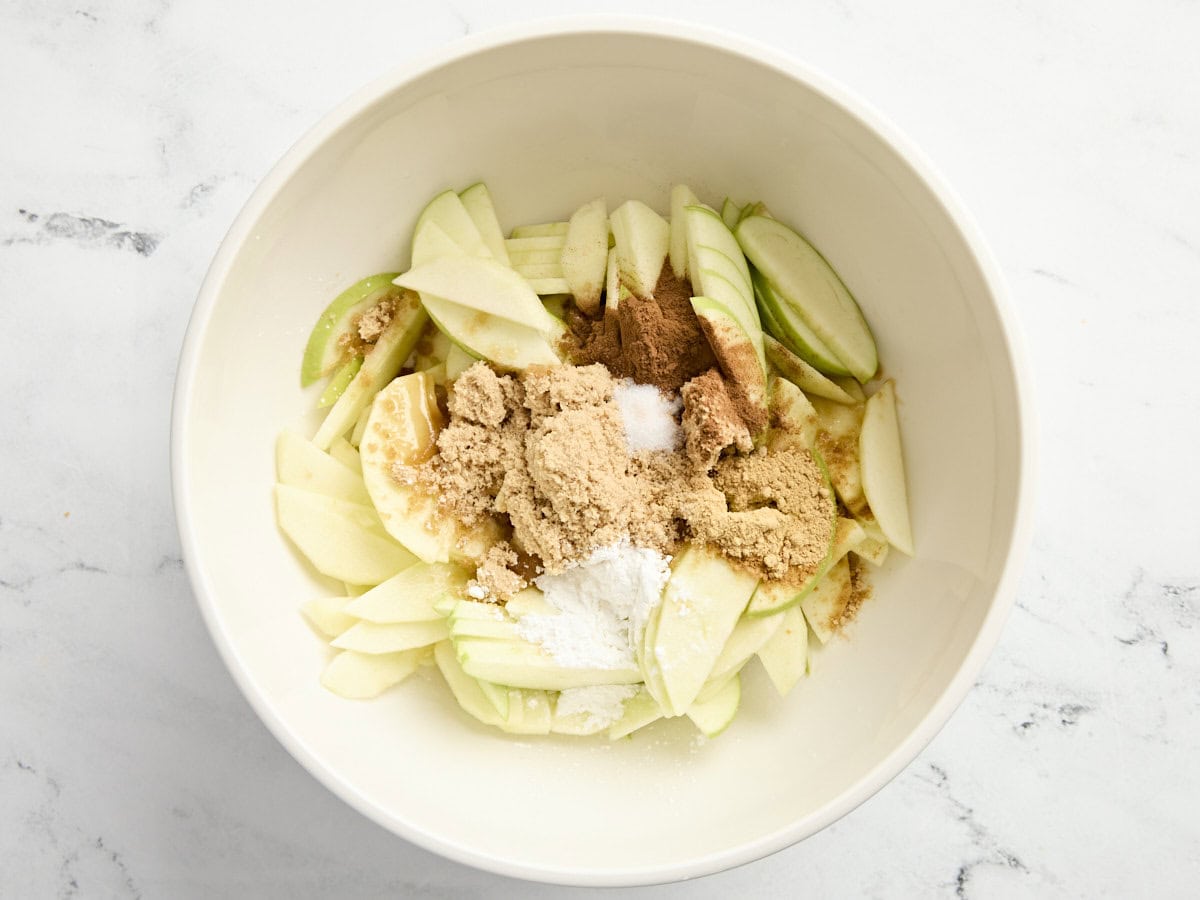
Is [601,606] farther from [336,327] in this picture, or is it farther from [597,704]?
[336,327]

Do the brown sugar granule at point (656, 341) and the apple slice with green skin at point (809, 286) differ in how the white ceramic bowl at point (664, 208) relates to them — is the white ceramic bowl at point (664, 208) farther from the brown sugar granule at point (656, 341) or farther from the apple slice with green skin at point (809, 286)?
the brown sugar granule at point (656, 341)

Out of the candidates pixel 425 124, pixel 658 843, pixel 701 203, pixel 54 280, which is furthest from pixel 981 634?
pixel 54 280

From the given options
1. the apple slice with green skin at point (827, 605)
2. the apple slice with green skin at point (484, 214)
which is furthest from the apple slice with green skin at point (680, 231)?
the apple slice with green skin at point (827, 605)

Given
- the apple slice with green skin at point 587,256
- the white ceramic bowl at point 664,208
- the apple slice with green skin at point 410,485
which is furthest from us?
the apple slice with green skin at point 587,256

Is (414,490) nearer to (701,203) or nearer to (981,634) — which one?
Answer: (701,203)

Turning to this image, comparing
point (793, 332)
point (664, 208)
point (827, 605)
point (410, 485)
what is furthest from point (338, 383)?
point (827, 605)

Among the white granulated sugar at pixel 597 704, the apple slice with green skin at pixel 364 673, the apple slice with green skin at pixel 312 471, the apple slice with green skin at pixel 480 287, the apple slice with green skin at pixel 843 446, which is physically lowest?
the apple slice with green skin at pixel 364 673

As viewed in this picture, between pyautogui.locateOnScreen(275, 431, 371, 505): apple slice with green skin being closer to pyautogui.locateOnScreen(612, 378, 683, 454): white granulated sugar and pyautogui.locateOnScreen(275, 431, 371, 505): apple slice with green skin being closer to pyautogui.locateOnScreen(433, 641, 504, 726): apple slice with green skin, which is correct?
pyautogui.locateOnScreen(433, 641, 504, 726): apple slice with green skin
